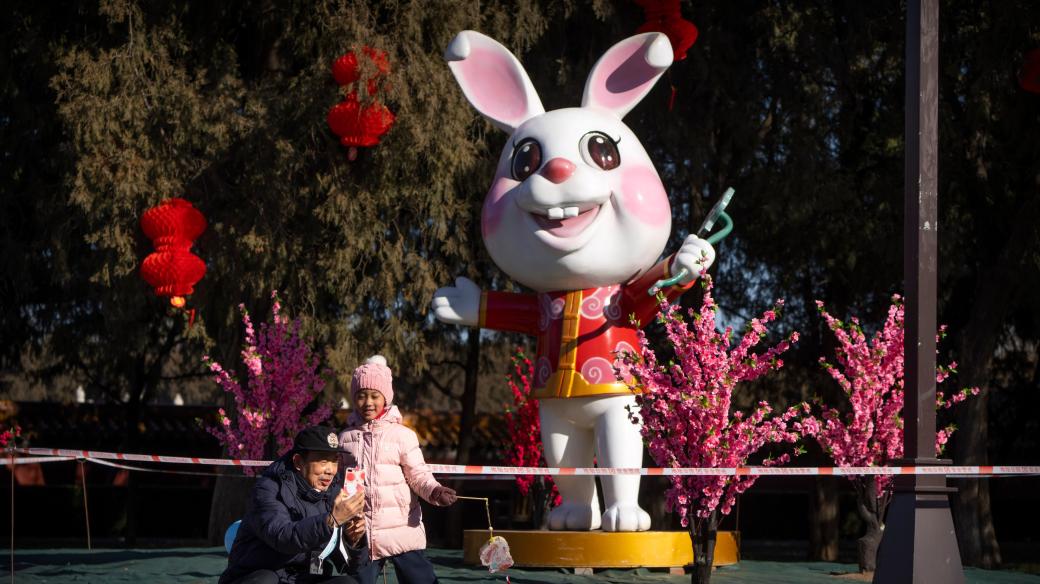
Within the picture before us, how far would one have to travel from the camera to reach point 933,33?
277 inches

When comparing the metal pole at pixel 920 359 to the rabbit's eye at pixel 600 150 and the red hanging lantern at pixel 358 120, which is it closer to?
the rabbit's eye at pixel 600 150

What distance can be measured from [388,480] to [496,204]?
3984 mm

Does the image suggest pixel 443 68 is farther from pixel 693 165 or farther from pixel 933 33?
pixel 933 33

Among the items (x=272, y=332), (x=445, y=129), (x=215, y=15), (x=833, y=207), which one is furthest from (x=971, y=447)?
(x=215, y=15)

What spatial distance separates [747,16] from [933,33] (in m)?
8.25

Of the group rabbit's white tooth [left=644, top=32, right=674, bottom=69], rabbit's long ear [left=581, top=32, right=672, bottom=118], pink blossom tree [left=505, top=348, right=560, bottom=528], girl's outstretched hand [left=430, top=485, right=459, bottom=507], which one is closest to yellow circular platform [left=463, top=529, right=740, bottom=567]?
pink blossom tree [left=505, top=348, right=560, bottom=528]

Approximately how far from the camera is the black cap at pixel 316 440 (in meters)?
5.39

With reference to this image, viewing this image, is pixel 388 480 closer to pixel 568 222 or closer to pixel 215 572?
pixel 568 222

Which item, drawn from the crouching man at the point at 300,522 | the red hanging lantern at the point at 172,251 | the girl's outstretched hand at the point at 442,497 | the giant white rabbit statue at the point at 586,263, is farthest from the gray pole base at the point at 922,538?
the red hanging lantern at the point at 172,251

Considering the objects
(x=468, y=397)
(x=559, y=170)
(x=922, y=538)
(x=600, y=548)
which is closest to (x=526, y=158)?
(x=559, y=170)

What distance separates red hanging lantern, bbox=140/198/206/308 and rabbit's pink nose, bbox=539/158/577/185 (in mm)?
3587

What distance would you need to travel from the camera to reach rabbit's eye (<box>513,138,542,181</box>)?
394 inches

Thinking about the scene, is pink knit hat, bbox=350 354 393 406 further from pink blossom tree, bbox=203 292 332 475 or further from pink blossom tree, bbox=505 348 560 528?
pink blossom tree, bbox=505 348 560 528

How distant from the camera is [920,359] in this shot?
6.82 metres
